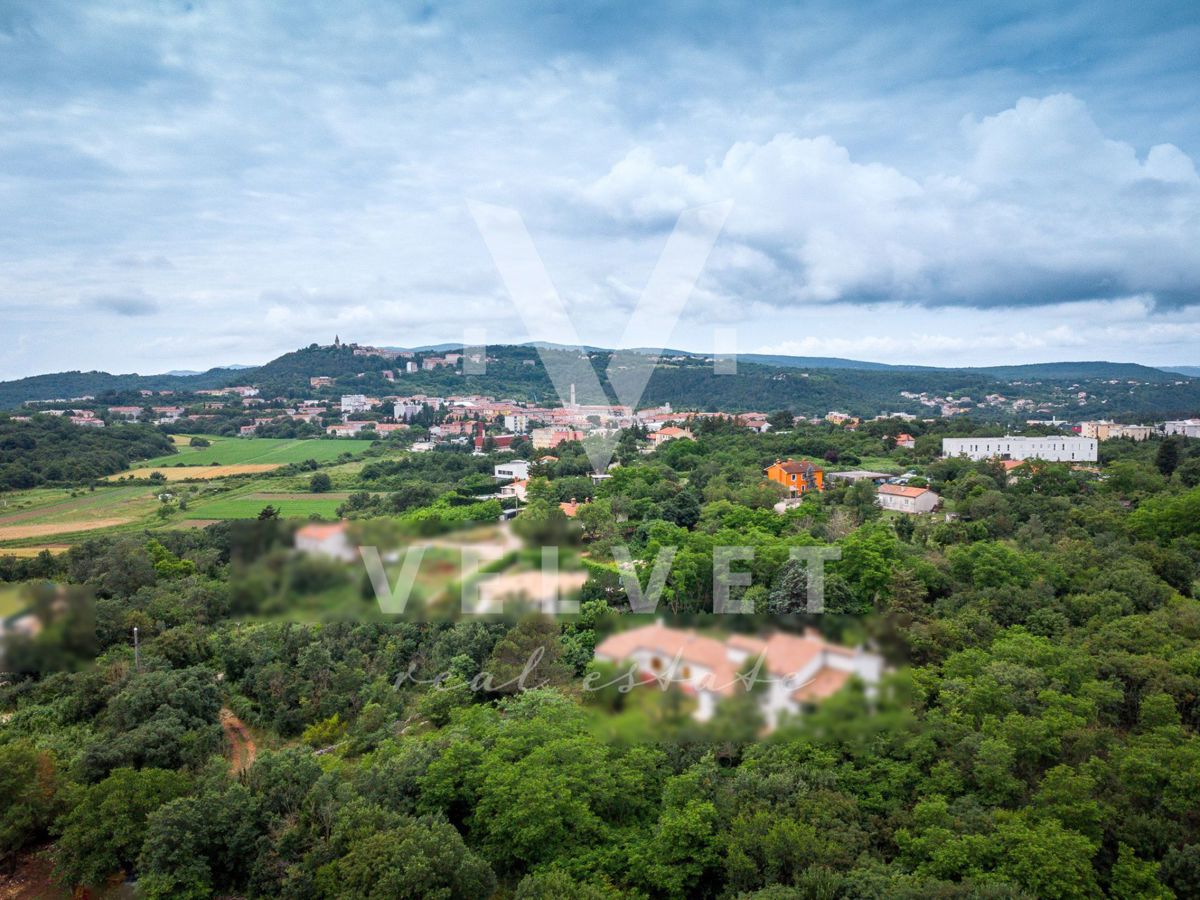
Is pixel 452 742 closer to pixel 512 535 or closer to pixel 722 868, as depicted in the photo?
pixel 722 868

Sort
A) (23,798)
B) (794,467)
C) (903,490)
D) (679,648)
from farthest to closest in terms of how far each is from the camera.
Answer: (794,467)
(903,490)
(679,648)
(23,798)

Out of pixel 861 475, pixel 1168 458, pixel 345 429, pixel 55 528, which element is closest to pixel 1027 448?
pixel 1168 458

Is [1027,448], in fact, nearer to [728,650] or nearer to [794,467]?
[794,467]

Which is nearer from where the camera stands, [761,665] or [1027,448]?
[761,665]

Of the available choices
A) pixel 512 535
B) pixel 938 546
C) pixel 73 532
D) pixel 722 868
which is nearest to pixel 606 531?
pixel 512 535

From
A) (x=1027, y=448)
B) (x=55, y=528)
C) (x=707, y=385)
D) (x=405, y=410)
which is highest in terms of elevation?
(x=707, y=385)
